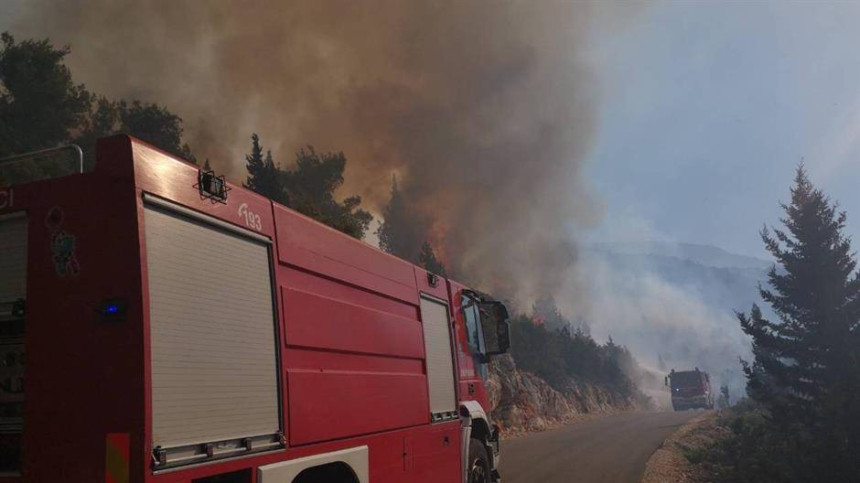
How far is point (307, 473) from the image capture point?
153 inches

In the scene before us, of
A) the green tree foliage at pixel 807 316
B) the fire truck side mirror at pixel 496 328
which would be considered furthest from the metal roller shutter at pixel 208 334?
the green tree foliage at pixel 807 316

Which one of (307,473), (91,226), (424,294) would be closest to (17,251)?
(91,226)

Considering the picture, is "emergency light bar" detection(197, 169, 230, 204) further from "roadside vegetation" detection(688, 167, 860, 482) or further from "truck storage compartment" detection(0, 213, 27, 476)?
"roadside vegetation" detection(688, 167, 860, 482)

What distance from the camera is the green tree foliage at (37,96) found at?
82.9 ft

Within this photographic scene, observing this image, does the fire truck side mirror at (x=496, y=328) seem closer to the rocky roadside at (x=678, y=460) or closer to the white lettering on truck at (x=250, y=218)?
the white lettering on truck at (x=250, y=218)

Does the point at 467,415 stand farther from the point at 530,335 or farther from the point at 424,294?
the point at 530,335

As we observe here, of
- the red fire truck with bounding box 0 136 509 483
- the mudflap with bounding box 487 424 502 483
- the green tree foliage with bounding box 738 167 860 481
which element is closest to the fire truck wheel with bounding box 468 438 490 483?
the mudflap with bounding box 487 424 502 483

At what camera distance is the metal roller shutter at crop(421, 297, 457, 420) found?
593cm

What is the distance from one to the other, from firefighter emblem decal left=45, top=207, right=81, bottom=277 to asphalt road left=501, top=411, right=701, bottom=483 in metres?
9.74

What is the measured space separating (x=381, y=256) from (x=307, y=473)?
6.70ft

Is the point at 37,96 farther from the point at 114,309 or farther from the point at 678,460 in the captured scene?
the point at 114,309

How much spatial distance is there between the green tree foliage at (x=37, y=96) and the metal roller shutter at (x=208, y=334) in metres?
25.6

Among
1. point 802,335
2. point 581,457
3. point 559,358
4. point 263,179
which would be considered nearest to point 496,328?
point 581,457

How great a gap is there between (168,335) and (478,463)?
5.02 meters
